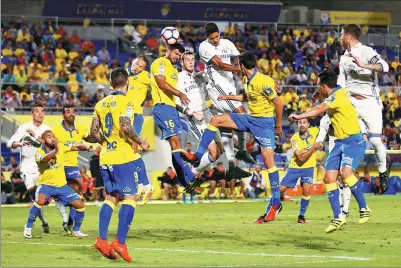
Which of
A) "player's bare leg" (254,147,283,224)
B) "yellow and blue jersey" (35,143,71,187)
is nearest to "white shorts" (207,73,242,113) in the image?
"player's bare leg" (254,147,283,224)

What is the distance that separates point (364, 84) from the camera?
19125mm

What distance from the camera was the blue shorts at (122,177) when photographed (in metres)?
15.0

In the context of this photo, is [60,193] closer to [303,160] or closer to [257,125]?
[257,125]

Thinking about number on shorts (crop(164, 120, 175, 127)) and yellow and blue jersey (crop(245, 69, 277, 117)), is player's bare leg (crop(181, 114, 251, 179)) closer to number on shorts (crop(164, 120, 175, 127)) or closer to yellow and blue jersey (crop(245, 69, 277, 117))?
yellow and blue jersey (crop(245, 69, 277, 117))

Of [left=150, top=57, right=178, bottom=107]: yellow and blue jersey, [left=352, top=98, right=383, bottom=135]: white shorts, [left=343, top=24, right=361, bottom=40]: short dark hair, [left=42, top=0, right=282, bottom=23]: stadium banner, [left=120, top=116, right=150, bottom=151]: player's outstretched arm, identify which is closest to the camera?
[left=120, top=116, right=150, bottom=151]: player's outstretched arm

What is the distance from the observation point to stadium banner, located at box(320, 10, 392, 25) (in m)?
57.2

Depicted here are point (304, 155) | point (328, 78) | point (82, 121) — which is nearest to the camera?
point (328, 78)

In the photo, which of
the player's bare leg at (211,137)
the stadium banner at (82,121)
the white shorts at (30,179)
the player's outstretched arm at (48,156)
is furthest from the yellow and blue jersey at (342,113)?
the stadium banner at (82,121)

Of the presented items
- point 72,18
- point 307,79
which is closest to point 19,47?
point 72,18

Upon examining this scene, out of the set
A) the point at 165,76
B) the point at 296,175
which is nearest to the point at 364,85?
the point at 165,76

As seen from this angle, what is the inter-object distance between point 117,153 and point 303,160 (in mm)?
10533

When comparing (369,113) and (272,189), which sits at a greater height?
(369,113)

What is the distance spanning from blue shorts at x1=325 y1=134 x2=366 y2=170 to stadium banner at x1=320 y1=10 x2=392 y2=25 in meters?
39.8

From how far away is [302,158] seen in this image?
2472 centimetres
